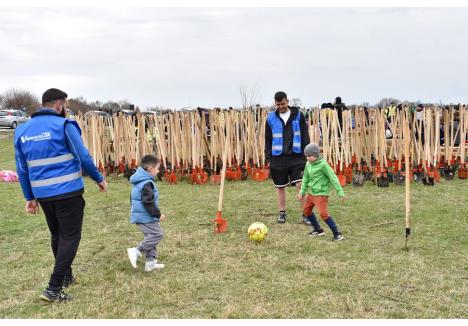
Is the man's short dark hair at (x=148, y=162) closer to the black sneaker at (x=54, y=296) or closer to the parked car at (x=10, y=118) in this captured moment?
the black sneaker at (x=54, y=296)

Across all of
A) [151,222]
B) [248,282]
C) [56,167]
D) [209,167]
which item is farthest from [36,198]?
[209,167]

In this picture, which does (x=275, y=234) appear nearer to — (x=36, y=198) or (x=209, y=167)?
(x=36, y=198)

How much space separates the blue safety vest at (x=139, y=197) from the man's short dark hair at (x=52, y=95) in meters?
1.10

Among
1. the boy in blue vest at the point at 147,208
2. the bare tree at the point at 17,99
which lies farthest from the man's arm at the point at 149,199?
the bare tree at the point at 17,99

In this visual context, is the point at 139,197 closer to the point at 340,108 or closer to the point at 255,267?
the point at 255,267

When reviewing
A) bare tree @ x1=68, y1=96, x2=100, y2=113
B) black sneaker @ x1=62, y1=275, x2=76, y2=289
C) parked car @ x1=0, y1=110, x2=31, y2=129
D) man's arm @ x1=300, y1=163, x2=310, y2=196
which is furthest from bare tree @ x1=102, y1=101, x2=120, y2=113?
black sneaker @ x1=62, y1=275, x2=76, y2=289

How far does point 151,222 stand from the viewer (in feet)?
17.6

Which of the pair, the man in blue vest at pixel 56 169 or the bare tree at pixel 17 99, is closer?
the man in blue vest at pixel 56 169

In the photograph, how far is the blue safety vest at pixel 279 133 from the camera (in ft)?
24.2

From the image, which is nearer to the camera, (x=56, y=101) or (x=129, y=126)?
(x=56, y=101)

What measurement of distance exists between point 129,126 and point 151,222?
27.4 ft

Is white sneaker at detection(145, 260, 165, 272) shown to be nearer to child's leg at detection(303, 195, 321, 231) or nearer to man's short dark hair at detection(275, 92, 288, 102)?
child's leg at detection(303, 195, 321, 231)

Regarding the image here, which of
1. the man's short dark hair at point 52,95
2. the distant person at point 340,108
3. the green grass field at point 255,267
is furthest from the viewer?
the distant person at point 340,108

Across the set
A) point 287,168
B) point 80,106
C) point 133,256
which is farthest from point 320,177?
point 80,106
